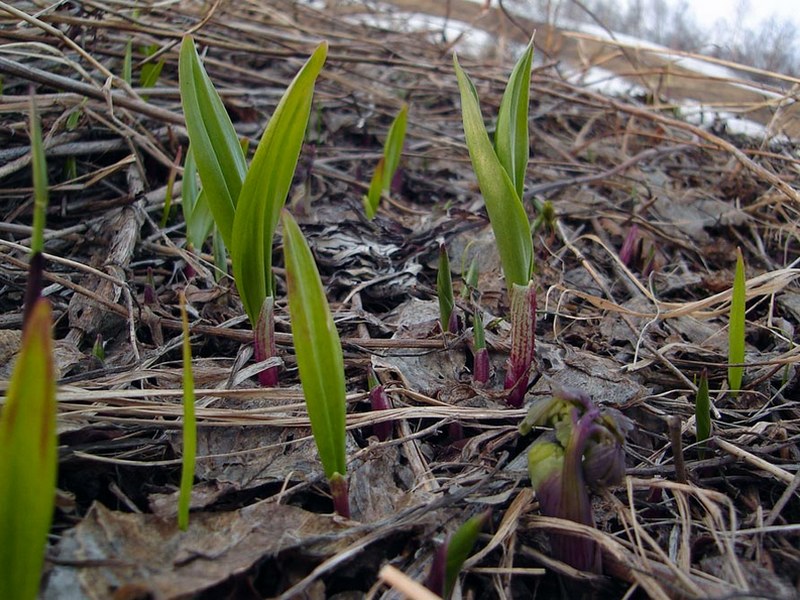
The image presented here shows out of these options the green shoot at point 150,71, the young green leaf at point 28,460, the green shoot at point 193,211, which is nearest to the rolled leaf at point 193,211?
the green shoot at point 193,211

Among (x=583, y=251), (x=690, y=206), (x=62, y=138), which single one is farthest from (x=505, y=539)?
(x=690, y=206)

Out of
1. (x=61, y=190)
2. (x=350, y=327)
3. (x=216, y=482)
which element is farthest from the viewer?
(x=61, y=190)

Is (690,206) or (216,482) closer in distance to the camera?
(216,482)

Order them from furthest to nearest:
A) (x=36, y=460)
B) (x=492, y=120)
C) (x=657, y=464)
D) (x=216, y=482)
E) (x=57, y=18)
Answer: (x=492, y=120)
(x=57, y=18)
(x=657, y=464)
(x=216, y=482)
(x=36, y=460)

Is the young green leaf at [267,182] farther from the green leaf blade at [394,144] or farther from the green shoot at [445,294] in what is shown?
the green leaf blade at [394,144]

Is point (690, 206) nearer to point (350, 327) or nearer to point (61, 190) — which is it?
point (350, 327)

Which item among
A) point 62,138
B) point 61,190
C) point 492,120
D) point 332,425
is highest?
point 492,120
